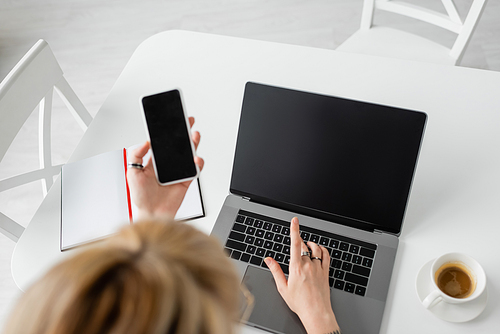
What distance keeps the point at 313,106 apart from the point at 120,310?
624 millimetres

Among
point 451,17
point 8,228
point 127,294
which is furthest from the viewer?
point 451,17

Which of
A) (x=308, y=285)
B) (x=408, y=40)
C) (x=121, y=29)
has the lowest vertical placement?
(x=308, y=285)

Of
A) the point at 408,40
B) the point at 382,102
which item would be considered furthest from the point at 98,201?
the point at 408,40

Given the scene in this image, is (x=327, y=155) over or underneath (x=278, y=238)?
over

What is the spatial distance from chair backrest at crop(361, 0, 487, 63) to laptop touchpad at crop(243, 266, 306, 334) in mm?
998

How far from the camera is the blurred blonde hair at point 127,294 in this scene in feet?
1.08

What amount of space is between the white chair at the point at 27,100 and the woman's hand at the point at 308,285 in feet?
2.29

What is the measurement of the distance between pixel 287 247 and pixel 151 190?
0.32 meters

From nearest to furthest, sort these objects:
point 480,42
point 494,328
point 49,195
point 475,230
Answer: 1. point 494,328
2. point 475,230
3. point 49,195
4. point 480,42

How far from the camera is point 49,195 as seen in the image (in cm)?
96

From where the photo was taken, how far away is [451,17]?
4.23ft

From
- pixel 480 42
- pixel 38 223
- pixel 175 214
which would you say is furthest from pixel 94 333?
pixel 480 42

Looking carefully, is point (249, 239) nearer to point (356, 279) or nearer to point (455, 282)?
point (356, 279)

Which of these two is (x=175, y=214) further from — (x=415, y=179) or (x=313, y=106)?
(x=415, y=179)
